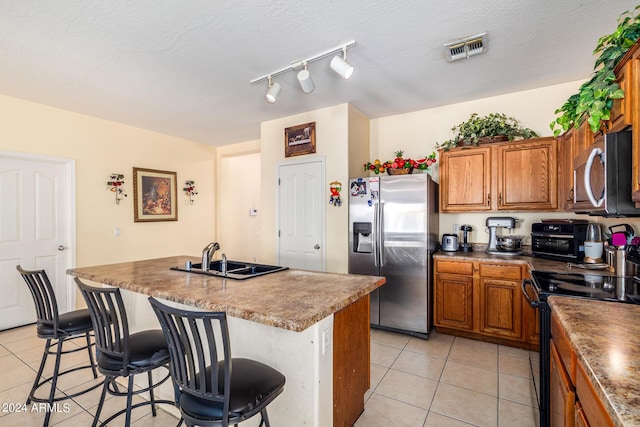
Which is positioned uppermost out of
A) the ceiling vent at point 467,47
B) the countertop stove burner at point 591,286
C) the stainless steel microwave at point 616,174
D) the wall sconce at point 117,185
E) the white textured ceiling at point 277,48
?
the white textured ceiling at point 277,48

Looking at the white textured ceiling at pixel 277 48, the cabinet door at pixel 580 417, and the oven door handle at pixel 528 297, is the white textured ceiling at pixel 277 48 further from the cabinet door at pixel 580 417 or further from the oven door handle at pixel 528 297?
the cabinet door at pixel 580 417

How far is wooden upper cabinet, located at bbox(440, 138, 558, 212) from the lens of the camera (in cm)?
297

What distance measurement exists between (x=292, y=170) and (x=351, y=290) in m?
2.64

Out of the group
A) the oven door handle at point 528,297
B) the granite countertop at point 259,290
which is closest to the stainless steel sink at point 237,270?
the granite countertop at point 259,290

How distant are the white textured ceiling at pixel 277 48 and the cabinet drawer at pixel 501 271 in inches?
72.7

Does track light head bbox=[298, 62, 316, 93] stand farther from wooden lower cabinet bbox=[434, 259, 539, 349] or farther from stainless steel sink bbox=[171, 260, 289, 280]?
wooden lower cabinet bbox=[434, 259, 539, 349]

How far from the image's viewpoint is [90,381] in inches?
95.3

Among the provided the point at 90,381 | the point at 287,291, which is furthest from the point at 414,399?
the point at 90,381

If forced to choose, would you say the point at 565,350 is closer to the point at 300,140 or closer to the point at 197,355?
the point at 197,355

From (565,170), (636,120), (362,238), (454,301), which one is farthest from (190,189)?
(636,120)

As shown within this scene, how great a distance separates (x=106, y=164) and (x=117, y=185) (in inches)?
12.3

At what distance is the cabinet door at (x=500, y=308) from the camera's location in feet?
9.43

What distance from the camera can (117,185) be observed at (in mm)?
4273

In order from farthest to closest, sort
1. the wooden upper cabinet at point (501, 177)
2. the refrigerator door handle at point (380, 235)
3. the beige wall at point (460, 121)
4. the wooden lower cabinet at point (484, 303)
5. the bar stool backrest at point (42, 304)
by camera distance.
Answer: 1. the refrigerator door handle at point (380, 235)
2. the beige wall at point (460, 121)
3. the wooden upper cabinet at point (501, 177)
4. the wooden lower cabinet at point (484, 303)
5. the bar stool backrest at point (42, 304)
